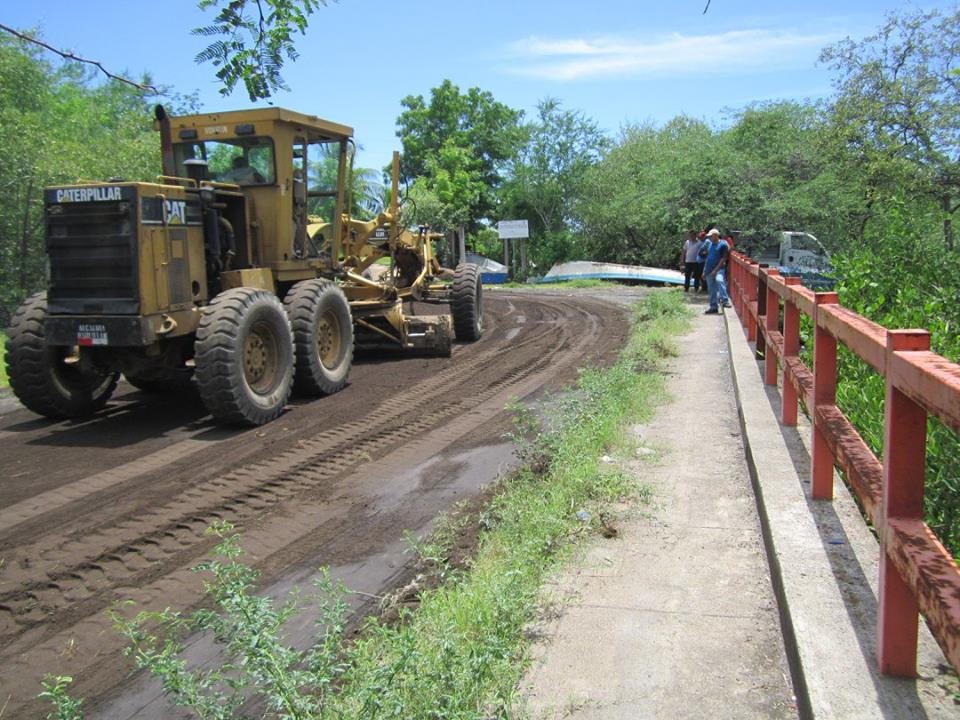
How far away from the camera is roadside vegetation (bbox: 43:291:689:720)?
2844mm

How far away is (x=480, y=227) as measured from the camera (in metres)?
46.8

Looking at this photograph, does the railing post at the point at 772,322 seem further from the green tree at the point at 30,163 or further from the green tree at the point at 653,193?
the green tree at the point at 653,193

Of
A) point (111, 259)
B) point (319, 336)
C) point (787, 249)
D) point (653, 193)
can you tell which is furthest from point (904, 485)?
point (653, 193)

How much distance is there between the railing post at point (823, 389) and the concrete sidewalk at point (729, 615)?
125mm

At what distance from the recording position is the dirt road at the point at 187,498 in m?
4.22

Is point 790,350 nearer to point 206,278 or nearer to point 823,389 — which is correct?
point 823,389

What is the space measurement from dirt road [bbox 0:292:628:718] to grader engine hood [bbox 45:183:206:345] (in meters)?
1.08

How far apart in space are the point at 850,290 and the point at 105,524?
692 cm

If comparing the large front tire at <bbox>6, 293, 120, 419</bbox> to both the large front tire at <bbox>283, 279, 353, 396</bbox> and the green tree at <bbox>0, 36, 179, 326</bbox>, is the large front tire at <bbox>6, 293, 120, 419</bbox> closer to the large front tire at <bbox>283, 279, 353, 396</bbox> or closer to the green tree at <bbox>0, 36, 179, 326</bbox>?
the large front tire at <bbox>283, 279, 353, 396</bbox>

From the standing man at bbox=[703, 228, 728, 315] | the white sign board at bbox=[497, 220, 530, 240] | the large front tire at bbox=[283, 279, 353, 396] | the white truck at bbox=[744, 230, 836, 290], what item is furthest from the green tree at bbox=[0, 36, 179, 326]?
the white truck at bbox=[744, 230, 836, 290]

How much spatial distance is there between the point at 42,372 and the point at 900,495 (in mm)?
7846

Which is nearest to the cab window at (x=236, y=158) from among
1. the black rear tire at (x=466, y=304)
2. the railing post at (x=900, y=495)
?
the black rear tire at (x=466, y=304)

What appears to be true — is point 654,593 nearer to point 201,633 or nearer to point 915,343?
point 915,343

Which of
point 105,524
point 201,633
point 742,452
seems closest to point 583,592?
point 201,633
